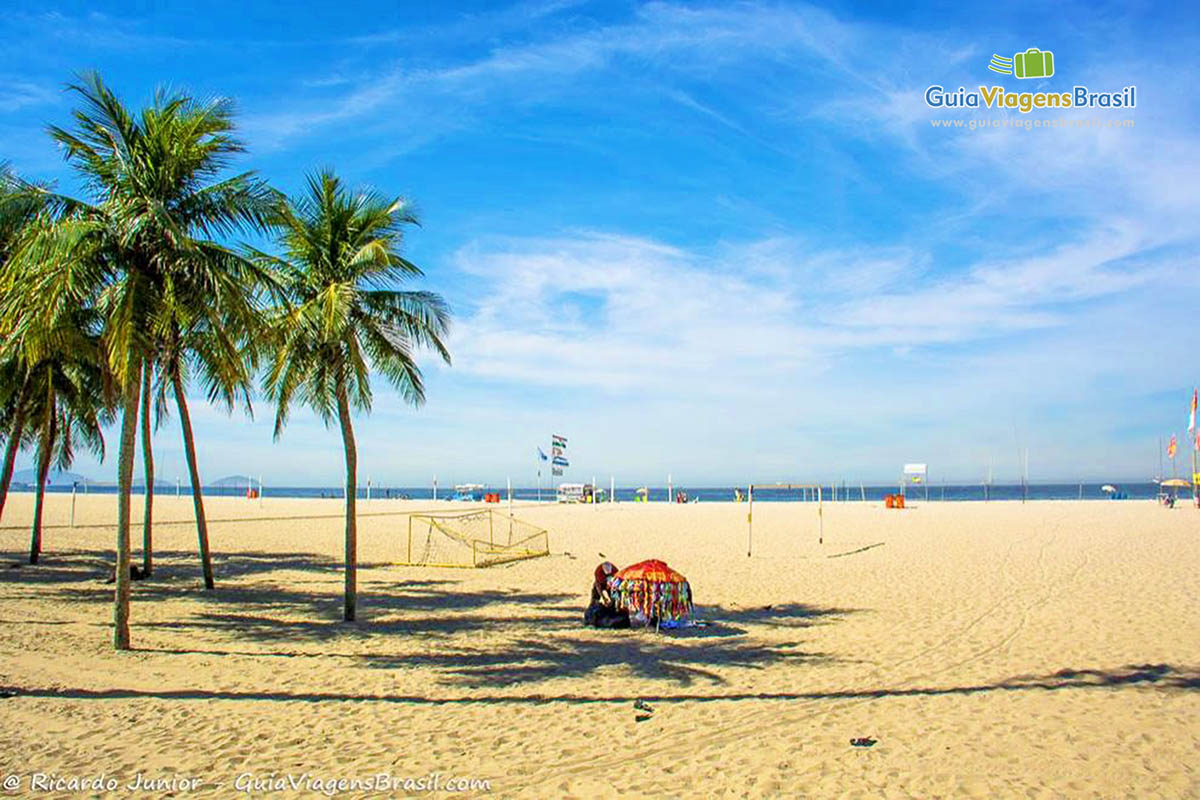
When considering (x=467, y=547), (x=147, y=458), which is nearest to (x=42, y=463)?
(x=147, y=458)

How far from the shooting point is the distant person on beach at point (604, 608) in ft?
37.8

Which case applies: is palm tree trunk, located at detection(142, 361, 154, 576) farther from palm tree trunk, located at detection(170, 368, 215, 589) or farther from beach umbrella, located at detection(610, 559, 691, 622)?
beach umbrella, located at detection(610, 559, 691, 622)

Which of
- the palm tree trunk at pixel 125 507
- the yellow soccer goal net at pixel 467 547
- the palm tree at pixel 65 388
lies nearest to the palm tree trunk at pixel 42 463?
the palm tree at pixel 65 388

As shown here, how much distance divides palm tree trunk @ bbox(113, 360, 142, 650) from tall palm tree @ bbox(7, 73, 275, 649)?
0.5 inches

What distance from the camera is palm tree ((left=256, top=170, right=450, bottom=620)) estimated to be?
1149 centimetres

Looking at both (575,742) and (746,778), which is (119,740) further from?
(746,778)

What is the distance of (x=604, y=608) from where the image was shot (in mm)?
11680

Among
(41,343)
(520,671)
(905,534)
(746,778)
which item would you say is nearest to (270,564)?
(41,343)

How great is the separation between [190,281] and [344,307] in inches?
81.4

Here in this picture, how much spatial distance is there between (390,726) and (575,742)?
5.41 feet

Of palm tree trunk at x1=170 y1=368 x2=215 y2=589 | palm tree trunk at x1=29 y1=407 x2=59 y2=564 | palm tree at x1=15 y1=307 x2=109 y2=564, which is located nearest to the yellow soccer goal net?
palm tree trunk at x1=170 y1=368 x2=215 y2=589

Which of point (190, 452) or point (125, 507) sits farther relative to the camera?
point (190, 452)

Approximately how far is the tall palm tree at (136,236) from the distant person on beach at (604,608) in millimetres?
5927

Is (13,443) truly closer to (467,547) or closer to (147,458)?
(147,458)
